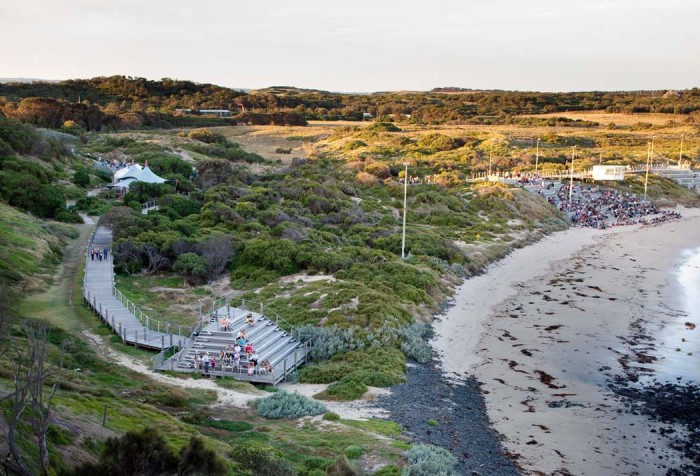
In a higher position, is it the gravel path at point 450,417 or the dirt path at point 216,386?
the dirt path at point 216,386

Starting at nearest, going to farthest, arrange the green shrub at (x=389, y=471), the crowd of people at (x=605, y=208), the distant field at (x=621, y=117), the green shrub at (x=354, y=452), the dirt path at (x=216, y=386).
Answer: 1. the green shrub at (x=389, y=471)
2. the green shrub at (x=354, y=452)
3. the dirt path at (x=216, y=386)
4. the crowd of people at (x=605, y=208)
5. the distant field at (x=621, y=117)

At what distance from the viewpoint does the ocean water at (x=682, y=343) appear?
2183 centimetres

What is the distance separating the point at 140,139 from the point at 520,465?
68919 millimetres

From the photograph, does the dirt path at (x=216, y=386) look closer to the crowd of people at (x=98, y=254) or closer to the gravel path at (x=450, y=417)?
the gravel path at (x=450, y=417)

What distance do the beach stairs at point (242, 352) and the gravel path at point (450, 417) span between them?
3580 mm

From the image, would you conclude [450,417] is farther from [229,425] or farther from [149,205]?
[149,205]

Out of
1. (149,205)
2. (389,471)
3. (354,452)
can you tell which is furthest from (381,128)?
(389,471)

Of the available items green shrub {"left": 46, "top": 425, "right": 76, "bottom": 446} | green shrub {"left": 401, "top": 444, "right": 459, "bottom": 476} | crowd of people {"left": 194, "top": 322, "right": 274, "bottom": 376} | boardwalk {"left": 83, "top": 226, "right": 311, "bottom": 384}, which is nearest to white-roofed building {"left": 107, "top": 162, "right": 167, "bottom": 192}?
boardwalk {"left": 83, "top": 226, "right": 311, "bottom": 384}

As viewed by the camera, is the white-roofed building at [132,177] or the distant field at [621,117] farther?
the distant field at [621,117]

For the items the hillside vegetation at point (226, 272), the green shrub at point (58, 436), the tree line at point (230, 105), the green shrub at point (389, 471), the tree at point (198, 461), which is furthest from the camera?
the tree line at point (230, 105)

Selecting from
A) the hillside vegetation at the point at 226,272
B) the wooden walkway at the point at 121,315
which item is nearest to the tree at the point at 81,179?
the hillside vegetation at the point at 226,272

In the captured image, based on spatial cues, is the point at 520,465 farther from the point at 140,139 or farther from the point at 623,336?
the point at 140,139

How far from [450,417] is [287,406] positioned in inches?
175

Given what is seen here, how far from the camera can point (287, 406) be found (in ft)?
54.5
